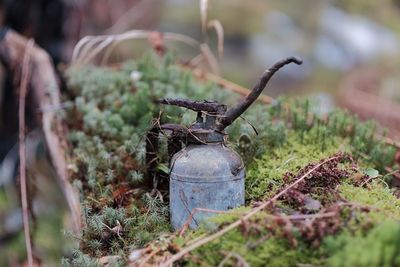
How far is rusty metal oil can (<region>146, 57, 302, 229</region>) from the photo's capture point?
1692 mm

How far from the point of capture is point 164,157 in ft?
6.95

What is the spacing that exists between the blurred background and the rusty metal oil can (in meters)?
1.81

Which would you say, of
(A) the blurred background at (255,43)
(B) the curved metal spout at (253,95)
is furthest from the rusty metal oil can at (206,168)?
(A) the blurred background at (255,43)

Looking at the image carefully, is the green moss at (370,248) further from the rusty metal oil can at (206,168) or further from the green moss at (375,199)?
the rusty metal oil can at (206,168)

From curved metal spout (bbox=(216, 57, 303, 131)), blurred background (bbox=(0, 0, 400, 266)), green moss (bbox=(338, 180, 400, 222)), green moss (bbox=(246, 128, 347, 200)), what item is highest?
curved metal spout (bbox=(216, 57, 303, 131))

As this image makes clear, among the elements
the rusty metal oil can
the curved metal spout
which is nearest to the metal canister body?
the rusty metal oil can

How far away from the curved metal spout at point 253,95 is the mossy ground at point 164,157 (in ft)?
0.82

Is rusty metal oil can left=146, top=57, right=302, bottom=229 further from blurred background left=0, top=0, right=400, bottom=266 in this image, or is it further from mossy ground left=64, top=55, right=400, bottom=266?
blurred background left=0, top=0, right=400, bottom=266

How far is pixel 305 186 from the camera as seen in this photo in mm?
1752

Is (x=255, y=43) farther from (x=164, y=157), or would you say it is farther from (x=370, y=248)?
(x=370, y=248)

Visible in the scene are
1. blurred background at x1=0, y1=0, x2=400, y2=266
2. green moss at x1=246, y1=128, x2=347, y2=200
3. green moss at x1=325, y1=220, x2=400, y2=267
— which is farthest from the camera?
blurred background at x1=0, y1=0, x2=400, y2=266

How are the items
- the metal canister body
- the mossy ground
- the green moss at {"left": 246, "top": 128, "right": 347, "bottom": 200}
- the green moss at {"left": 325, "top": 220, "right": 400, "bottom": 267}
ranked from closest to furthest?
the green moss at {"left": 325, "top": 220, "right": 400, "bottom": 267}
the mossy ground
the metal canister body
the green moss at {"left": 246, "top": 128, "right": 347, "bottom": 200}

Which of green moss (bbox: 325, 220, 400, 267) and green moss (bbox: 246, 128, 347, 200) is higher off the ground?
green moss (bbox: 325, 220, 400, 267)

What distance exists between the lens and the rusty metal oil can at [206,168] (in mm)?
1692
